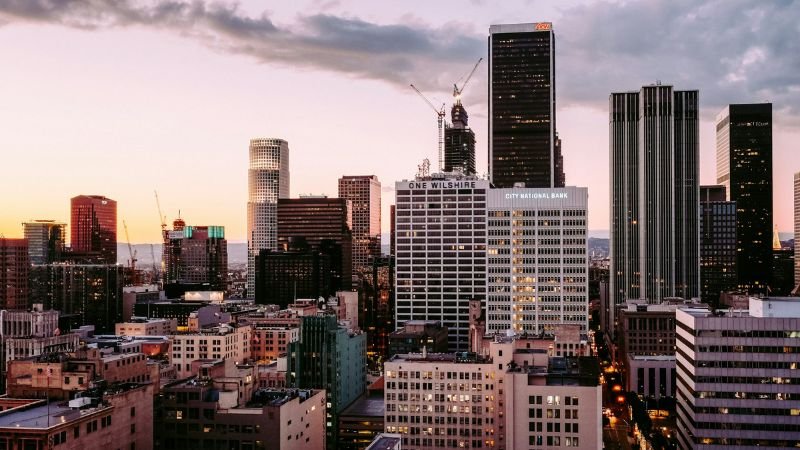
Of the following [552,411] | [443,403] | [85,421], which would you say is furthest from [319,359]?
[85,421]

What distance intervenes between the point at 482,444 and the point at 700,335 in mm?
40611

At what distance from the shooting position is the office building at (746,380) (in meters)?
130

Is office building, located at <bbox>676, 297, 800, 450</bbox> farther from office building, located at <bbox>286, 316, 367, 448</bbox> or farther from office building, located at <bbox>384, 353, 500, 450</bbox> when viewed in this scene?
office building, located at <bbox>286, 316, 367, 448</bbox>

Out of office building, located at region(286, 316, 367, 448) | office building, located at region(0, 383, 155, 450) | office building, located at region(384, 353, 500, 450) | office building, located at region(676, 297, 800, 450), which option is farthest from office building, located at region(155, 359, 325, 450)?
office building, located at region(676, 297, 800, 450)

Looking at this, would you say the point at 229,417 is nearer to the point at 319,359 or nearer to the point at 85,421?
→ the point at 85,421

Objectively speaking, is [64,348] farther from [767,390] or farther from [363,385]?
[767,390]

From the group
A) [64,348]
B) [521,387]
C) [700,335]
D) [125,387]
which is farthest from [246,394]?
[64,348]

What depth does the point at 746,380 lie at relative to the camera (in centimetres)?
13112

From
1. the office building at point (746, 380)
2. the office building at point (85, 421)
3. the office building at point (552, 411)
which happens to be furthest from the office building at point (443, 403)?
the office building at point (85, 421)

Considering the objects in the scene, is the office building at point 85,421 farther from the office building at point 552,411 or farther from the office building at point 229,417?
the office building at point 552,411

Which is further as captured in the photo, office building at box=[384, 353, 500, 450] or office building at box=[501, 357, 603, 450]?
office building at box=[384, 353, 500, 450]

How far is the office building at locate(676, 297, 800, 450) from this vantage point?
130 metres

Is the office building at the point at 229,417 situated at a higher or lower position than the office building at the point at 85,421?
lower

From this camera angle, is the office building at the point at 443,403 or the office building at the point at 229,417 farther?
the office building at the point at 443,403
